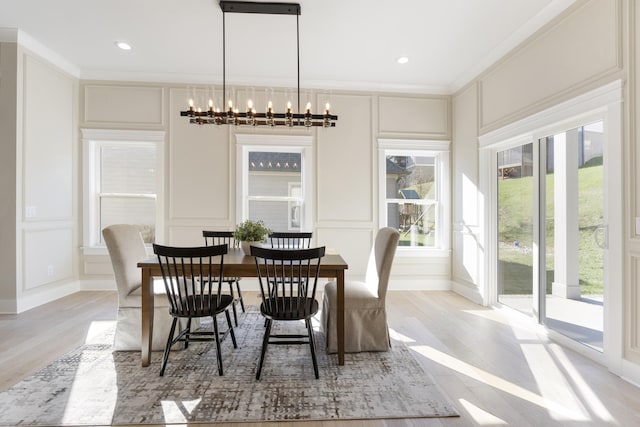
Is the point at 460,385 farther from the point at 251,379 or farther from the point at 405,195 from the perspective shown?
the point at 405,195

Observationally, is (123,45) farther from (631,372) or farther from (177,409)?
(631,372)

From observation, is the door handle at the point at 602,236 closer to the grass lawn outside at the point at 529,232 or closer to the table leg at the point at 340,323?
the grass lawn outside at the point at 529,232

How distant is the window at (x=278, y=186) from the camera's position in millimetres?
4824

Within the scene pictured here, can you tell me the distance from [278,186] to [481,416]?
12.3 ft

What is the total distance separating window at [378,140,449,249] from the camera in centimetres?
500

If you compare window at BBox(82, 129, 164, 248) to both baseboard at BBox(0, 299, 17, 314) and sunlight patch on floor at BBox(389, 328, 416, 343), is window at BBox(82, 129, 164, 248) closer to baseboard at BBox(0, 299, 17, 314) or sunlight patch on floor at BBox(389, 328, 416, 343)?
baseboard at BBox(0, 299, 17, 314)

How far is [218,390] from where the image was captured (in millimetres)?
2141

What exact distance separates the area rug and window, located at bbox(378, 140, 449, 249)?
101 inches

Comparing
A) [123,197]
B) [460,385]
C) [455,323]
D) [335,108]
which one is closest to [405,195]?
[335,108]

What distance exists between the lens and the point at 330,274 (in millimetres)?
2605

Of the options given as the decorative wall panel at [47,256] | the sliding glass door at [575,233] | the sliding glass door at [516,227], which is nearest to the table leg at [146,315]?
the decorative wall panel at [47,256]

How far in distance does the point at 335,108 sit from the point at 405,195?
169 cm

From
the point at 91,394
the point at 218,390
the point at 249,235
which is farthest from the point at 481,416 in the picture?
the point at 91,394

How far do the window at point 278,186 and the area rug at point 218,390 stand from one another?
2423 mm
